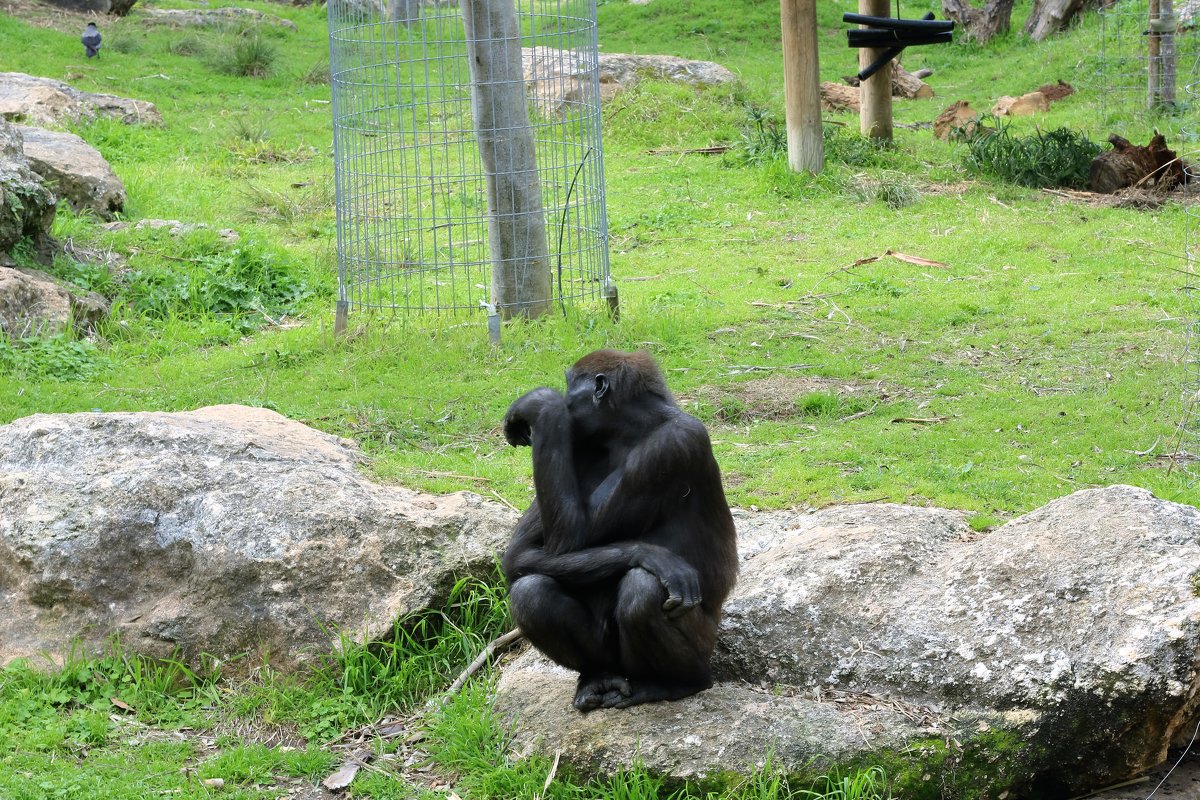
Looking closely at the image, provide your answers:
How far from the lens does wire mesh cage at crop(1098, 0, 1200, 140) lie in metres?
16.6

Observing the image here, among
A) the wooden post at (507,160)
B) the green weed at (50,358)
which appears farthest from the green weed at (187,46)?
the wooden post at (507,160)

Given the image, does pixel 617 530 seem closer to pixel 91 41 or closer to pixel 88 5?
pixel 91 41

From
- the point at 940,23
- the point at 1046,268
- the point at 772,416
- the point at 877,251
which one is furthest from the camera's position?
the point at 940,23

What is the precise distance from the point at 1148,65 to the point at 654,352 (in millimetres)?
11321

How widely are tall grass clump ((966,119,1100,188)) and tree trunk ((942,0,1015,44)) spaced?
9.82 metres

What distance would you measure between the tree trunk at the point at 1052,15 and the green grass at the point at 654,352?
5.61 meters

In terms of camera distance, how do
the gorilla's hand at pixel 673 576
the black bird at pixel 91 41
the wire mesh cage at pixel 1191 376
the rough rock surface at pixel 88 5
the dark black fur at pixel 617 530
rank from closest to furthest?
the gorilla's hand at pixel 673 576 < the dark black fur at pixel 617 530 < the wire mesh cage at pixel 1191 376 < the black bird at pixel 91 41 < the rough rock surface at pixel 88 5

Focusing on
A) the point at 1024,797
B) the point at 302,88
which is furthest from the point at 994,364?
the point at 302,88

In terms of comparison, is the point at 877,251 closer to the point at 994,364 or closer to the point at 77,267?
the point at 994,364

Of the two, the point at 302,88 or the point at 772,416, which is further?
the point at 302,88

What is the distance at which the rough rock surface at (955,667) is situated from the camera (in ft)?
14.3

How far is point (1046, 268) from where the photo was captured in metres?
11.4

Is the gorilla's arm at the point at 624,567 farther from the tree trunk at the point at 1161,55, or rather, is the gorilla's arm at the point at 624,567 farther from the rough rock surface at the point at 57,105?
the tree trunk at the point at 1161,55

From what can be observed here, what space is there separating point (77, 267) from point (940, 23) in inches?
352
